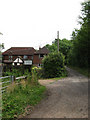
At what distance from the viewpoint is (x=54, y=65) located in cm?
2070

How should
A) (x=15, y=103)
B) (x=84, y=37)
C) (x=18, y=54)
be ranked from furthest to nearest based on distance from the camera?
(x=84, y=37) → (x=15, y=103) → (x=18, y=54)

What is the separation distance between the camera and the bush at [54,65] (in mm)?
20594

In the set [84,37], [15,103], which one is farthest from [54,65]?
[15,103]

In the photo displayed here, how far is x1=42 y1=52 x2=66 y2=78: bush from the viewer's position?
20594 mm

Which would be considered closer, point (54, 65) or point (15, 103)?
point (15, 103)

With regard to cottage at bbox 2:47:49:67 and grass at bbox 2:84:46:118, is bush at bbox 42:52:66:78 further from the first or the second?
cottage at bbox 2:47:49:67

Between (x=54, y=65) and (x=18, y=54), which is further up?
(x=18, y=54)

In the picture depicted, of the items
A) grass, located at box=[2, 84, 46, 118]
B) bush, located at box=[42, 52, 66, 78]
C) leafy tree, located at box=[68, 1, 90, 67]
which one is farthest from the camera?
bush, located at box=[42, 52, 66, 78]

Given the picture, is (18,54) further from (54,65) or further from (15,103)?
(54,65)

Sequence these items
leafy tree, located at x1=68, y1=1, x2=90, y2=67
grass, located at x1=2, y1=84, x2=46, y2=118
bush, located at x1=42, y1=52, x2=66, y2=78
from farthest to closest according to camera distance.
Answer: bush, located at x1=42, y1=52, x2=66, y2=78 → leafy tree, located at x1=68, y1=1, x2=90, y2=67 → grass, located at x1=2, y1=84, x2=46, y2=118

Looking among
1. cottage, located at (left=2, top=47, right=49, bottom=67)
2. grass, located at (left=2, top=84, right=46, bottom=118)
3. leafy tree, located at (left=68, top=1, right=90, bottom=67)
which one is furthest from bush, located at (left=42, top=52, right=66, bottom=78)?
cottage, located at (left=2, top=47, right=49, bottom=67)

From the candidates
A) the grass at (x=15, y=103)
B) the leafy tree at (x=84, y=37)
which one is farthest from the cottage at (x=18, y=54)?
the leafy tree at (x=84, y=37)

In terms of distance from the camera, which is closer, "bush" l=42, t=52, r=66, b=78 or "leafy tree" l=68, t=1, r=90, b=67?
"leafy tree" l=68, t=1, r=90, b=67

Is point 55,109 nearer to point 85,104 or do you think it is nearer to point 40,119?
point 40,119
